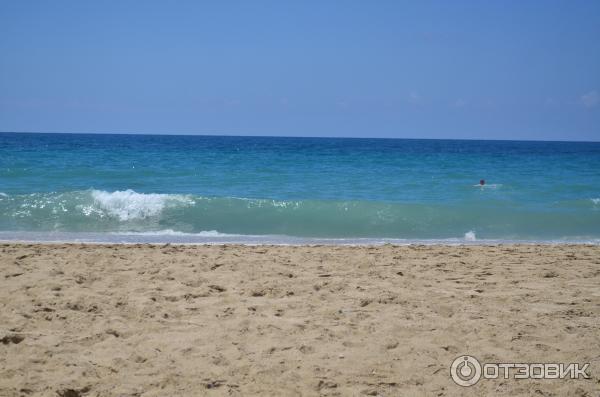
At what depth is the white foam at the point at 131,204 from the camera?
13125 millimetres

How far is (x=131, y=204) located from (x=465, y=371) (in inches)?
452

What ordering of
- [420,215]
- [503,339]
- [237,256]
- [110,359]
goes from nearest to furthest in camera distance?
1. [110,359]
2. [503,339]
3. [237,256]
4. [420,215]

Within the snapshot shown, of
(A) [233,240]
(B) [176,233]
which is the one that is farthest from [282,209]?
(A) [233,240]

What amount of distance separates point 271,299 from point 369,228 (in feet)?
23.1

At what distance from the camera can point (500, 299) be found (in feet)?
18.1

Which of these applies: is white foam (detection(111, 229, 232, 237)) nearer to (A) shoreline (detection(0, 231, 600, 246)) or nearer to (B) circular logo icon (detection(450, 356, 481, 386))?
(A) shoreline (detection(0, 231, 600, 246))

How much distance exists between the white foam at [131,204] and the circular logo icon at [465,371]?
10.3 meters

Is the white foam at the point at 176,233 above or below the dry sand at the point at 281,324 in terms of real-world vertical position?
below

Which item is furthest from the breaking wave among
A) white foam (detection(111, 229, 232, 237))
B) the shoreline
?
the shoreline

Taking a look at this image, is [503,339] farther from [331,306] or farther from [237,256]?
[237,256]

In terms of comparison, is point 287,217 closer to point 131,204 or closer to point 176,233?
point 176,233

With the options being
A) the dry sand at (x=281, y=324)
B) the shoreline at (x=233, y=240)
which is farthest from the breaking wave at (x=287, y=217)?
the dry sand at (x=281, y=324)

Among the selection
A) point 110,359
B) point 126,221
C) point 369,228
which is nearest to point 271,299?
point 110,359

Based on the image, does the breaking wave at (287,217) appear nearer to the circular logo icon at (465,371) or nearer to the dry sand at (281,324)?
the dry sand at (281,324)
